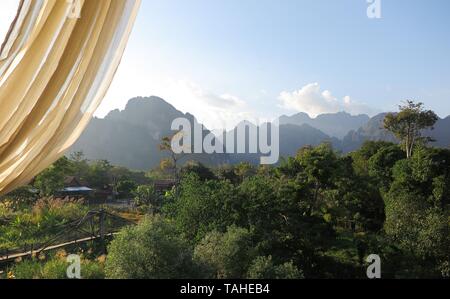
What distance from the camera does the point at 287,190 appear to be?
16.2 feet

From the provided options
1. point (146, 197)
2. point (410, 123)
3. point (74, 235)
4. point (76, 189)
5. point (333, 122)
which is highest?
point (333, 122)

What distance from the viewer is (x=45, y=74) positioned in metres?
1.16

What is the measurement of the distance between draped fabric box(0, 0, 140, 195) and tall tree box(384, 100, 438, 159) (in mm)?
11703

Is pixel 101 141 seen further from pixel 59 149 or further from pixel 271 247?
pixel 59 149

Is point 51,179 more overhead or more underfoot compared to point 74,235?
more overhead

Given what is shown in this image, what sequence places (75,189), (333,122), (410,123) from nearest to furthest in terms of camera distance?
(75,189) < (410,123) < (333,122)

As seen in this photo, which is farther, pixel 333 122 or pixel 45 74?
pixel 333 122

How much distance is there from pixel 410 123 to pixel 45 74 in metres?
12.7

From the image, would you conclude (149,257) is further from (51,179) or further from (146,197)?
(146,197)

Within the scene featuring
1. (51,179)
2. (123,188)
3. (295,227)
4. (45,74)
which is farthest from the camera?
(123,188)

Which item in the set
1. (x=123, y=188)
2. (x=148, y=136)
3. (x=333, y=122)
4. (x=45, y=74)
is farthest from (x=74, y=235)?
(x=333, y=122)

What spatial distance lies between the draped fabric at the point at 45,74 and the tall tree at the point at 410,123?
1170 centimetres

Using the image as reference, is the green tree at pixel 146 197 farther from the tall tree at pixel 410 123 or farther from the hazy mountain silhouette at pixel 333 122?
→ the hazy mountain silhouette at pixel 333 122

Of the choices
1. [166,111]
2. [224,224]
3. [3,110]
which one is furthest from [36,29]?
[166,111]
